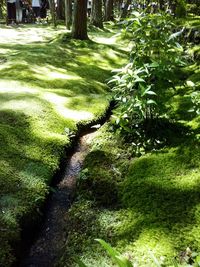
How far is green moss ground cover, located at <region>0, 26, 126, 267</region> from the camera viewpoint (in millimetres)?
4496

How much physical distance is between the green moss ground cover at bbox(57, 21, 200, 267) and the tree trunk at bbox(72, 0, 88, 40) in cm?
890

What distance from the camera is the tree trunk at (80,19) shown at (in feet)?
44.7

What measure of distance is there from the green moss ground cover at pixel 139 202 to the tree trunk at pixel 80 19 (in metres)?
8.90

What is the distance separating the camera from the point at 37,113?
6.66 metres

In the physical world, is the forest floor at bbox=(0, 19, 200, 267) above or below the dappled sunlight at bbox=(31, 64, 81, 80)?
below

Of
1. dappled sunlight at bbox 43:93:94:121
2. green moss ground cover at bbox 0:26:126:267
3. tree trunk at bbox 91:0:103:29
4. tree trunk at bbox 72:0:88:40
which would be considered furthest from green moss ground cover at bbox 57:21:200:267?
tree trunk at bbox 91:0:103:29

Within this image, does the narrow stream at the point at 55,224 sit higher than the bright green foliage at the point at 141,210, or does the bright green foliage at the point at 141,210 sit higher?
the bright green foliage at the point at 141,210

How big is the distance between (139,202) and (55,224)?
1.02 metres

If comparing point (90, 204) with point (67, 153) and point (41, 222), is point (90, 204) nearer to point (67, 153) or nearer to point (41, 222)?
point (41, 222)

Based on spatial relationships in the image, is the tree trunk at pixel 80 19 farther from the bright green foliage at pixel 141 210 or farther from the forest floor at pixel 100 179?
the bright green foliage at pixel 141 210

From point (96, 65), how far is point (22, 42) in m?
5.55

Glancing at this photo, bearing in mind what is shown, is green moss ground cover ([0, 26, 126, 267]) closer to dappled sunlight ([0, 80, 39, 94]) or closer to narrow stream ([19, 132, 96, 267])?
dappled sunlight ([0, 80, 39, 94])

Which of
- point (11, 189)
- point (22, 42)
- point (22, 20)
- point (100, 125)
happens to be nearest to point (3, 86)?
point (100, 125)

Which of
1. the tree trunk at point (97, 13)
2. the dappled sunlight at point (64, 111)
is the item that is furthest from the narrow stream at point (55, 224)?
the tree trunk at point (97, 13)
